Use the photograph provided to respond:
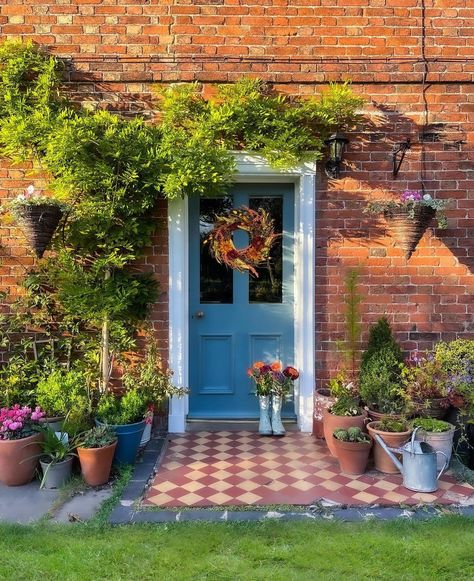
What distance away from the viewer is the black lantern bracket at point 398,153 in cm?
418

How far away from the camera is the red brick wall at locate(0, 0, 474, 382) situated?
4.14 metres

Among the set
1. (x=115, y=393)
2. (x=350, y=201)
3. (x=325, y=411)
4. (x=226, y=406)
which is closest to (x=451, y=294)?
(x=350, y=201)

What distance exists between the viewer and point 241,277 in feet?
14.6

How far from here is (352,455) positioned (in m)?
3.38

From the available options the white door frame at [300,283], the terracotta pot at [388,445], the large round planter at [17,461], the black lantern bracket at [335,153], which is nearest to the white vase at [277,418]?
the white door frame at [300,283]

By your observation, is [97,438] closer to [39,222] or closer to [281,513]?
[281,513]

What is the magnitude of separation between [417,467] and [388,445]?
29 centimetres

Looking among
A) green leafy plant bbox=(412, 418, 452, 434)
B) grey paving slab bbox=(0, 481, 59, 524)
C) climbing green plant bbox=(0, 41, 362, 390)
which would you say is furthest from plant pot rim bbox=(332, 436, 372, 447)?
grey paving slab bbox=(0, 481, 59, 524)

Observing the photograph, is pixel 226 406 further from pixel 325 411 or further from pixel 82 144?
pixel 82 144

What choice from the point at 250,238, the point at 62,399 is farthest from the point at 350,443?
the point at 62,399

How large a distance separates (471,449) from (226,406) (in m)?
2.05

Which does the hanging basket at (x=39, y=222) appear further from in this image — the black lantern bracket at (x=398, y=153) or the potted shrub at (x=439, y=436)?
the potted shrub at (x=439, y=436)

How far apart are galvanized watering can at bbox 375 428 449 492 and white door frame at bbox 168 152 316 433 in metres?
1.13

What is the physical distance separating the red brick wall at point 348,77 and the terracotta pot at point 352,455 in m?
0.91
